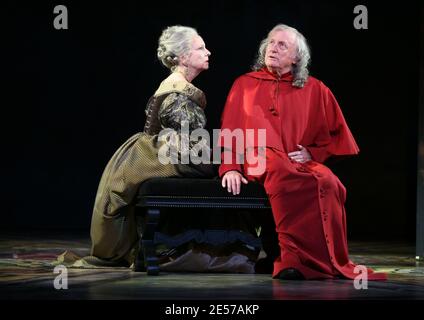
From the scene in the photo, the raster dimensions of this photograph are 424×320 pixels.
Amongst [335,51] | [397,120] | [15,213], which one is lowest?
[15,213]

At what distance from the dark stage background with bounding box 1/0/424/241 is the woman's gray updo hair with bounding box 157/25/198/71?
3.19 m

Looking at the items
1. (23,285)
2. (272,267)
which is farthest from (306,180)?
(23,285)

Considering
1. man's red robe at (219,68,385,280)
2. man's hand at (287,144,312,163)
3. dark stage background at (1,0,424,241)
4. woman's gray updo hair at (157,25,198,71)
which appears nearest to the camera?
man's red robe at (219,68,385,280)

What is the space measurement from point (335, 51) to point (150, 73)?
184cm

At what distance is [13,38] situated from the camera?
941 centimetres

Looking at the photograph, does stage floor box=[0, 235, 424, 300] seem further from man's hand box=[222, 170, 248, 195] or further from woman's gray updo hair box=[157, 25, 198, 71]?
woman's gray updo hair box=[157, 25, 198, 71]

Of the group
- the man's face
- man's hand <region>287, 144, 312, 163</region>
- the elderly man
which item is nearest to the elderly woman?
the elderly man

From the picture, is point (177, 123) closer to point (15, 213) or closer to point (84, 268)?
point (84, 268)

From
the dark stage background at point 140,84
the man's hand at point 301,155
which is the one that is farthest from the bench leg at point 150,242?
the dark stage background at point 140,84

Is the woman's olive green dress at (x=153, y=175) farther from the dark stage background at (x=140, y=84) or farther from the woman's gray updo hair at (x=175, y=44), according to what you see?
the dark stage background at (x=140, y=84)

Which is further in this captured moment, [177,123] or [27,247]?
[27,247]

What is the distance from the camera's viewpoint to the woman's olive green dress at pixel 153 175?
583 centimetres

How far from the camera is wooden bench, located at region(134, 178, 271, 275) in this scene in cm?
566

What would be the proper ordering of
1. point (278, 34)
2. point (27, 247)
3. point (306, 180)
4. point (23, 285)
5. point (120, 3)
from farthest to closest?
1. point (120, 3)
2. point (27, 247)
3. point (278, 34)
4. point (306, 180)
5. point (23, 285)
